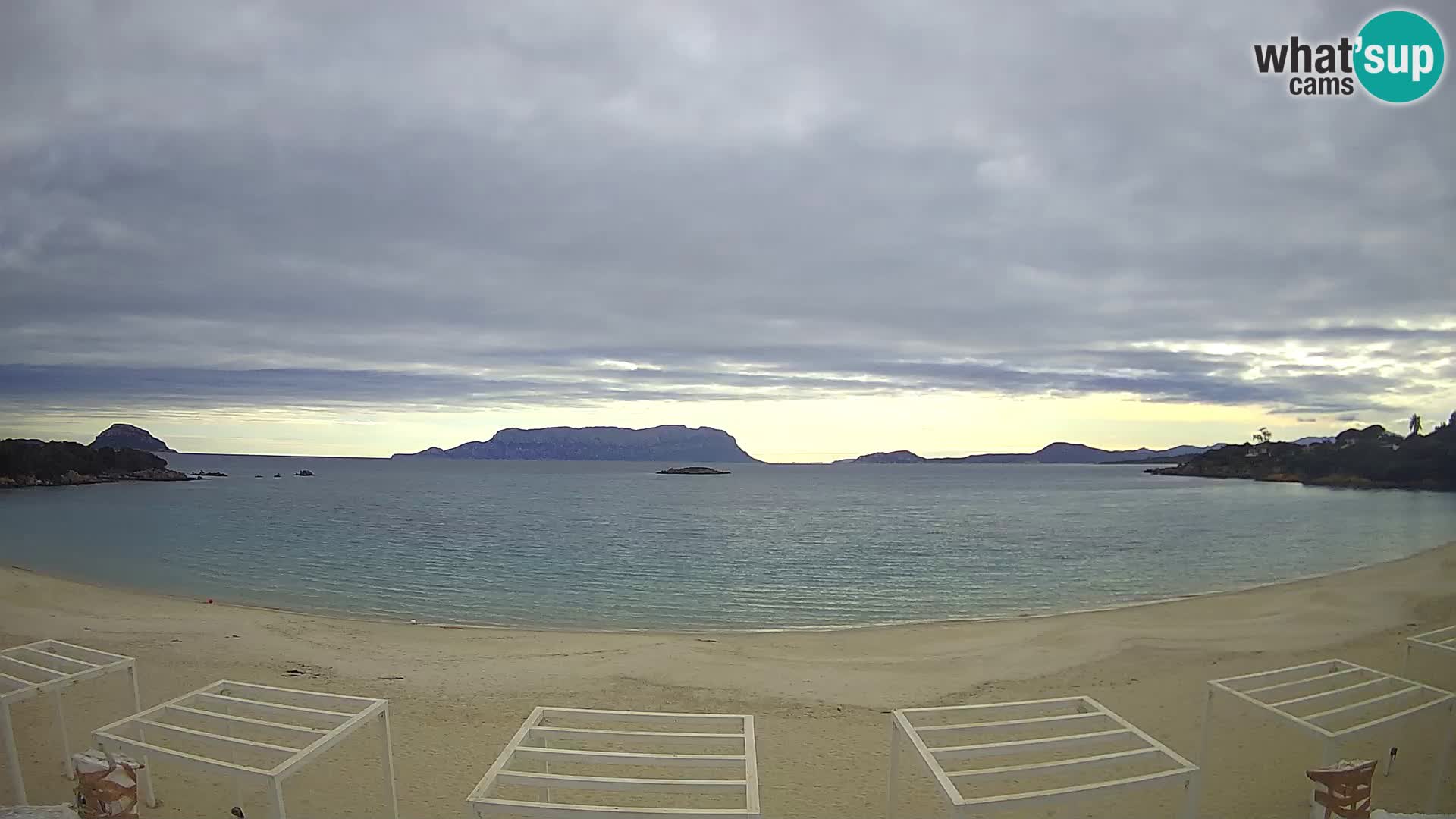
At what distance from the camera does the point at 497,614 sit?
1599cm

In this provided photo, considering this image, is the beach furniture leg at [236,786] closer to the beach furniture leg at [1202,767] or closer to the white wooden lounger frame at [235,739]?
the white wooden lounger frame at [235,739]

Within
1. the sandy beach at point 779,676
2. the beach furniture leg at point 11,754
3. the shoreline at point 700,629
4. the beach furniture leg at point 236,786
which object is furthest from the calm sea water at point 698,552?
the beach furniture leg at point 11,754

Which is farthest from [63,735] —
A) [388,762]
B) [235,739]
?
[388,762]

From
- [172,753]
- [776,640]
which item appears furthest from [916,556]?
[172,753]

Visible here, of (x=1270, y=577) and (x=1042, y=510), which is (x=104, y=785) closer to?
(x=1270, y=577)

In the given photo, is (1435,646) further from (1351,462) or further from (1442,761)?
(1351,462)

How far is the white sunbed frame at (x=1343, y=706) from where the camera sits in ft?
14.8

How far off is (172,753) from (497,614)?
12.6 meters

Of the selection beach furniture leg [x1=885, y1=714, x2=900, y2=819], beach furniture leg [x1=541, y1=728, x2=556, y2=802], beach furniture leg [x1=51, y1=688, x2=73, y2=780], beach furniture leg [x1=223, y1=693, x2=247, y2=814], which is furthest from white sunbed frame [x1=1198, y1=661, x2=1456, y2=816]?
beach furniture leg [x1=51, y1=688, x2=73, y2=780]

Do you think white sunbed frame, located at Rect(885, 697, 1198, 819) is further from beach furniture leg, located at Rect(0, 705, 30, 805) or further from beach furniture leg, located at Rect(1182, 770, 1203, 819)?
beach furniture leg, located at Rect(0, 705, 30, 805)

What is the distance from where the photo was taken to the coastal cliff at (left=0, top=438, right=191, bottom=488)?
56819mm

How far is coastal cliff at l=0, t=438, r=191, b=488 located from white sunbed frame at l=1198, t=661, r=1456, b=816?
2444 inches

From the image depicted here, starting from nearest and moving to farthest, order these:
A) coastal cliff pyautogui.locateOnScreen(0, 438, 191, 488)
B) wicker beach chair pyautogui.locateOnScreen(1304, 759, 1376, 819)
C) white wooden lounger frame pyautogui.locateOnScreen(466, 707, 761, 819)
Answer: white wooden lounger frame pyautogui.locateOnScreen(466, 707, 761, 819), wicker beach chair pyautogui.locateOnScreen(1304, 759, 1376, 819), coastal cliff pyautogui.locateOnScreen(0, 438, 191, 488)

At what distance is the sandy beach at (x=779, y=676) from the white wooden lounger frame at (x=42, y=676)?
52cm
